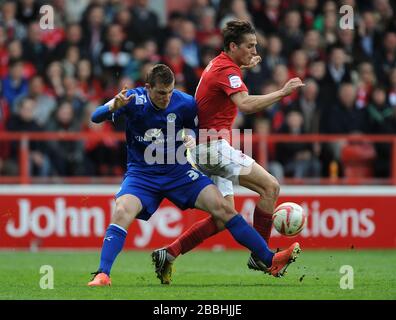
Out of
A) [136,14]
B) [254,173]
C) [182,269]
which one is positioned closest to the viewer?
[254,173]

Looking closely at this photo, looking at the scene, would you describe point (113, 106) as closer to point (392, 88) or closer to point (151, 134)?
point (151, 134)

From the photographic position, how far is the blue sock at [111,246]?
8797 mm

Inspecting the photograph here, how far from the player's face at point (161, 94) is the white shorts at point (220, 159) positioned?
565 mm

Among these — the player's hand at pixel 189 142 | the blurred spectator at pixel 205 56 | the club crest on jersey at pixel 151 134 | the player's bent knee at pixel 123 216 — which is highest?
the blurred spectator at pixel 205 56

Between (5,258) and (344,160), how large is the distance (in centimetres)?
499

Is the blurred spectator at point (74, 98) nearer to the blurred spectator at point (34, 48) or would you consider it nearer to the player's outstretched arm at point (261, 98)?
the blurred spectator at point (34, 48)

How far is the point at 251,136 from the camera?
567 inches

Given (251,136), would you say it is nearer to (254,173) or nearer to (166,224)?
(166,224)

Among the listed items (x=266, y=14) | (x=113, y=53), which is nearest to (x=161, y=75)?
(x=113, y=53)

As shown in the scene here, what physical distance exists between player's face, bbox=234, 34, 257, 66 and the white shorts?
2.50 ft

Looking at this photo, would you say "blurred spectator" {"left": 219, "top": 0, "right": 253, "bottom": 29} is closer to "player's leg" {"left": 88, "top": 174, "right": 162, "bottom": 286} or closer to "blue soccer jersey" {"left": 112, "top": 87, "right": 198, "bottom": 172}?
"blue soccer jersey" {"left": 112, "top": 87, "right": 198, "bottom": 172}

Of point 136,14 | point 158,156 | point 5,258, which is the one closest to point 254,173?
point 158,156

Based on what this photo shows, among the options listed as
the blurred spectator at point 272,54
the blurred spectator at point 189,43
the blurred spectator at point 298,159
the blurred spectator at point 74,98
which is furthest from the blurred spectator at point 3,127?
the blurred spectator at point 272,54

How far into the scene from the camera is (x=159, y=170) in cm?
915
